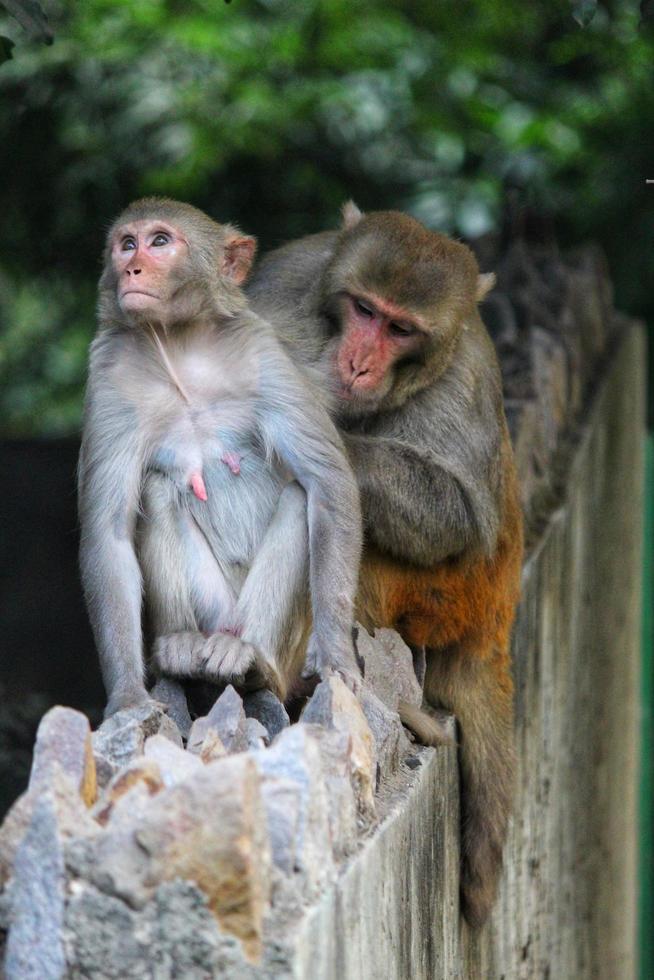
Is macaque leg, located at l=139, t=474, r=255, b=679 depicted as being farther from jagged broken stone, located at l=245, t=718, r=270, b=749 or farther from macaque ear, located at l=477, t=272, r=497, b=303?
A: macaque ear, located at l=477, t=272, r=497, b=303

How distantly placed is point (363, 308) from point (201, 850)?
7.76 feet

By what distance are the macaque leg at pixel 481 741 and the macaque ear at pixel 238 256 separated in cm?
120

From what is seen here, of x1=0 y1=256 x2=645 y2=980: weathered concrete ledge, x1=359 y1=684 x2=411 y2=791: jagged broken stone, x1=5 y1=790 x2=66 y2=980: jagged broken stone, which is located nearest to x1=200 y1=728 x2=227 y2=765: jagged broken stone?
x1=0 y1=256 x2=645 y2=980: weathered concrete ledge

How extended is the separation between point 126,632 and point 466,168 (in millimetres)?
5774

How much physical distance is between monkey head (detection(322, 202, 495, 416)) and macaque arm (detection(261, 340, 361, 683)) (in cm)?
38

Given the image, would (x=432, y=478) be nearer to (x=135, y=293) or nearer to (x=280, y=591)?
(x=280, y=591)

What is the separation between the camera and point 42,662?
6.30 metres

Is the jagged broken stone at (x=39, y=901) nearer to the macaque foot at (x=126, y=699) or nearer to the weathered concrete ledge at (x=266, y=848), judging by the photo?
the weathered concrete ledge at (x=266, y=848)

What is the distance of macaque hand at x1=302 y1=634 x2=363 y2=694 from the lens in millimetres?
3197

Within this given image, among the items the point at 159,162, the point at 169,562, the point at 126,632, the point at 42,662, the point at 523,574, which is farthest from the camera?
the point at 159,162

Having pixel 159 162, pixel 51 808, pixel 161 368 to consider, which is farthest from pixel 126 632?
pixel 159 162

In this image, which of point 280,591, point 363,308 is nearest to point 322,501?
point 280,591

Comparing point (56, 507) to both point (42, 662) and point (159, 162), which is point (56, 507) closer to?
point (42, 662)

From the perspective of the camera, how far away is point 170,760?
218 centimetres
